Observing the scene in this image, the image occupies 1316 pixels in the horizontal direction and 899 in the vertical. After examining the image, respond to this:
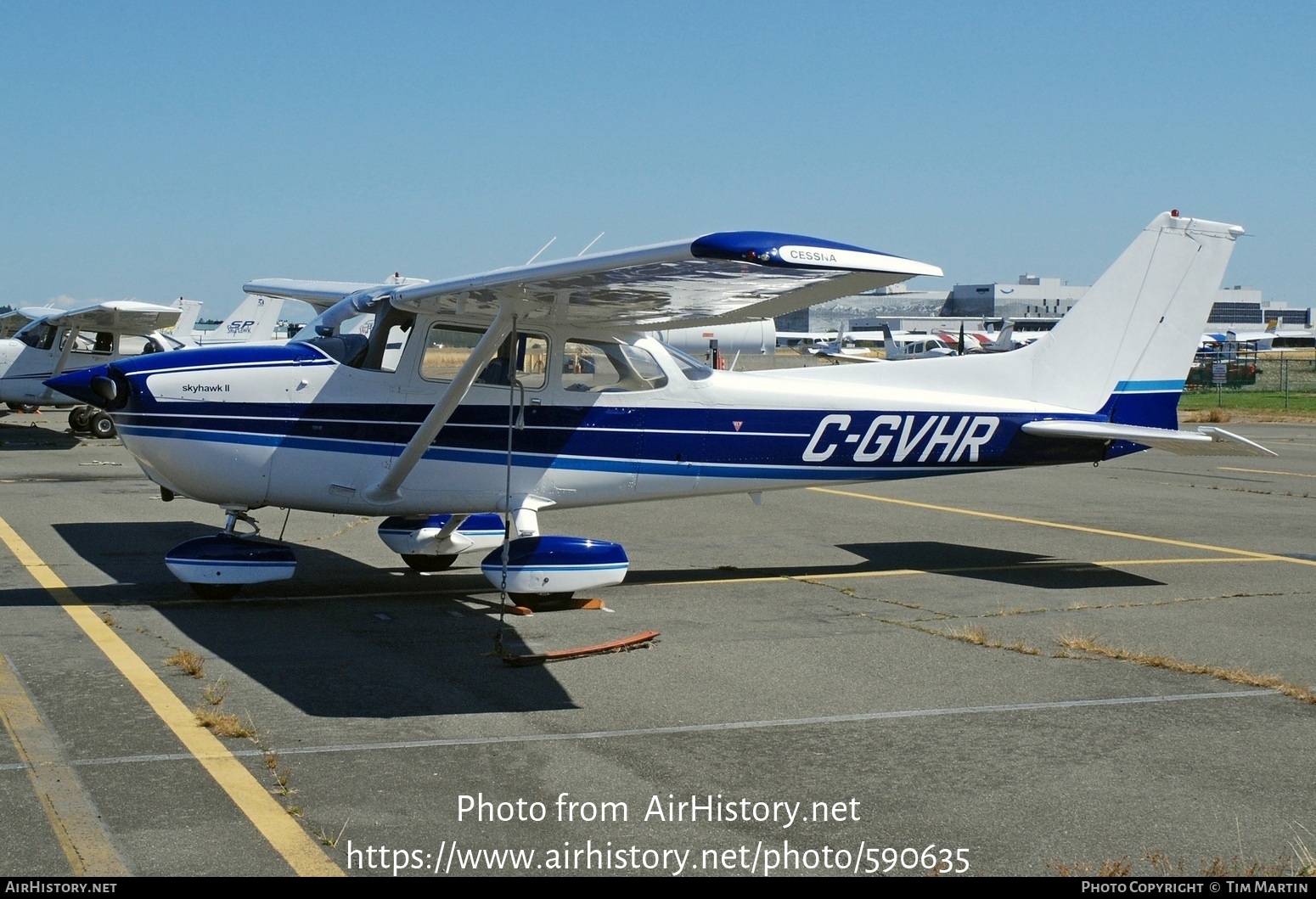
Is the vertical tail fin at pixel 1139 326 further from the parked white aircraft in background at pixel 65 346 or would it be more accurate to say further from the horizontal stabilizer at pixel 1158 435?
the parked white aircraft in background at pixel 65 346

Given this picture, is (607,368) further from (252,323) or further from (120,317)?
(252,323)

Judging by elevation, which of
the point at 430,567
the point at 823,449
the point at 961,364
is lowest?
the point at 430,567

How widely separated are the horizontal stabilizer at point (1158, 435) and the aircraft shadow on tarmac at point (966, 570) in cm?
109

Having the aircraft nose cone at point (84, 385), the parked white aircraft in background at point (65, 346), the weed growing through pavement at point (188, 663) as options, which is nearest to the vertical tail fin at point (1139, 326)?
the weed growing through pavement at point (188, 663)

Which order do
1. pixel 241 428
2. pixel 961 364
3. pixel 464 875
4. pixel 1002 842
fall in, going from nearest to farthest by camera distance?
pixel 464 875 < pixel 1002 842 < pixel 241 428 < pixel 961 364

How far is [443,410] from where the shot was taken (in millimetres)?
7898

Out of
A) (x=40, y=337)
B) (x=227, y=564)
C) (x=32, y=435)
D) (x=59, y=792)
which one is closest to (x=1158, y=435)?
(x=227, y=564)

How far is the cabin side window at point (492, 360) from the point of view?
27.2 ft

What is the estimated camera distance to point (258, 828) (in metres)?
4.13

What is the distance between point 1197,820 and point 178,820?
3.56m

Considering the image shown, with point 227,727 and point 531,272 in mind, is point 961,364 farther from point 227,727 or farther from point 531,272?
point 227,727

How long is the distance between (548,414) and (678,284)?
6.58 ft

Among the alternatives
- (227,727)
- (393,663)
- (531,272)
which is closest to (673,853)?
(227,727)

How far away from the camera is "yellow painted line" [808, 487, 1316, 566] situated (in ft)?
35.1
